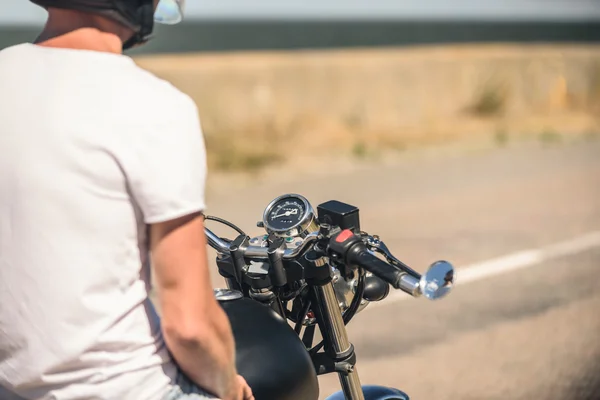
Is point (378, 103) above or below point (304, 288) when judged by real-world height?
below

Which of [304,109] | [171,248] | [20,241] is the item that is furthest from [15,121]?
[304,109]

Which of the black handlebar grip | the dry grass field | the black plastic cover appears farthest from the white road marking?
the dry grass field

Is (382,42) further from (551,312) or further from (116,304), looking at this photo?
(116,304)

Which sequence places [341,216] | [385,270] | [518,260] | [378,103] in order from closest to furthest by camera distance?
[385,270]
[341,216]
[518,260]
[378,103]

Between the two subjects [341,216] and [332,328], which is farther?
[332,328]

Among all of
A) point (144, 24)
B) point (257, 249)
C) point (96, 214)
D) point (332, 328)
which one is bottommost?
point (332, 328)

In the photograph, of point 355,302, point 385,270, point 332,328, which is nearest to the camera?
point 385,270

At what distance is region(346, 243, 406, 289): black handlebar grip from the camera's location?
1.95 meters

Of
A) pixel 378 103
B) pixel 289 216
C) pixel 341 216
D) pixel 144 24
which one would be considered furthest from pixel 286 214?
pixel 378 103

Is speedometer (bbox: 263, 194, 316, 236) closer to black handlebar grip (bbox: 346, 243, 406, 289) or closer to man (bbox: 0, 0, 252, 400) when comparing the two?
black handlebar grip (bbox: 346, 243, 406, 289)

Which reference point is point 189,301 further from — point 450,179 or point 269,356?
point 450,179

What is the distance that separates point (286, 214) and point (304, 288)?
8.3 inches

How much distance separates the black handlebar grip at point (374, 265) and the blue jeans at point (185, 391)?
1.49ft

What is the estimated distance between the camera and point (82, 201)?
162cm
